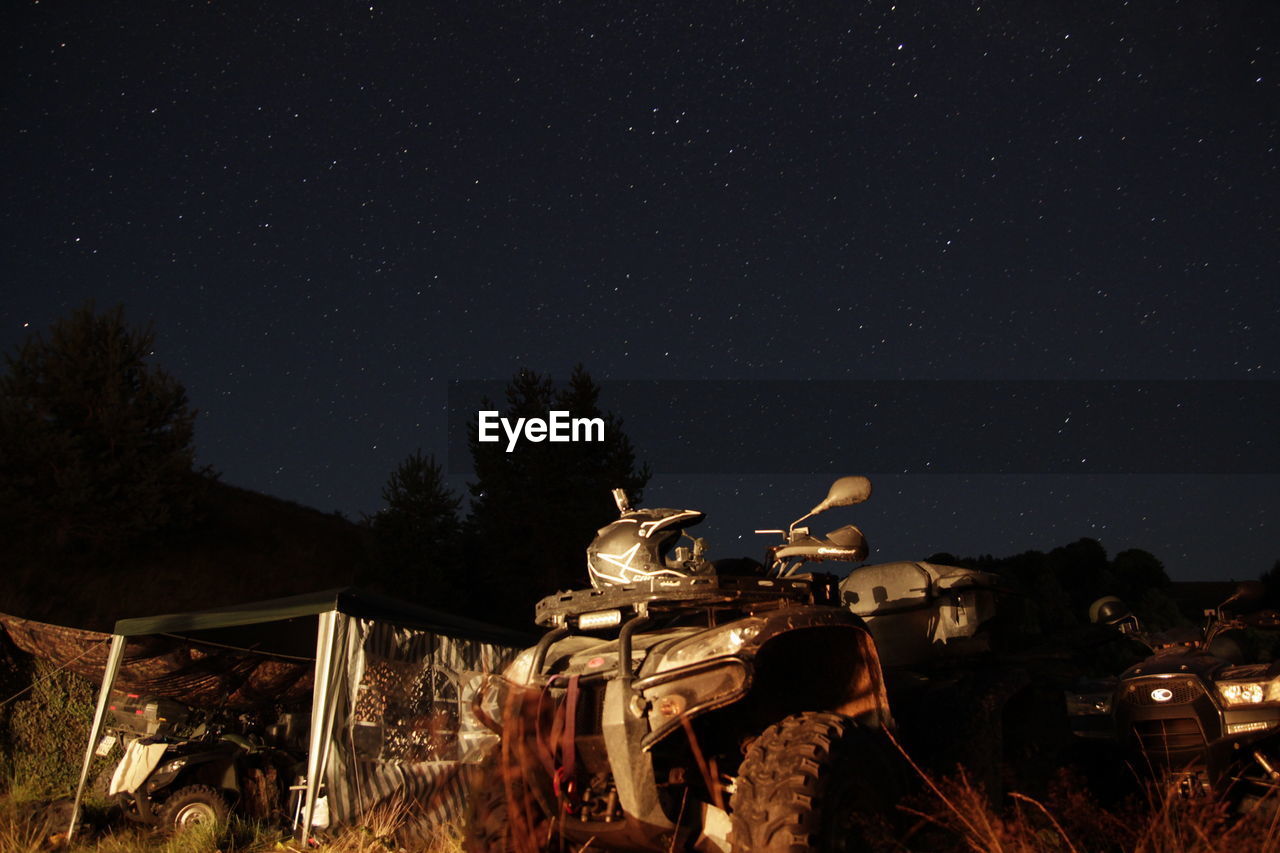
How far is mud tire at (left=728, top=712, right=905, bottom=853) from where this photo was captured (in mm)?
3887

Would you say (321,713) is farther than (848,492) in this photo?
Yes

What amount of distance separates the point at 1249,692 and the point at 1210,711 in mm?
249

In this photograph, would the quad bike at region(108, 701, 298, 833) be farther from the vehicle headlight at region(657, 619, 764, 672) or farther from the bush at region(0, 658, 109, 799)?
the vehicle headlight at region(657, 619, 764, 672)

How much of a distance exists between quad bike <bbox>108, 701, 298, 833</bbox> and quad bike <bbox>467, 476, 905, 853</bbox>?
5.59m

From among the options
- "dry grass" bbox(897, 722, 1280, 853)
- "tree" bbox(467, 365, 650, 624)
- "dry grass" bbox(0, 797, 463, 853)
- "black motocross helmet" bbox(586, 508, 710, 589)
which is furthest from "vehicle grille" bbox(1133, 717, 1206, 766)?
"tree" bbox(467, 365, 650, 624)

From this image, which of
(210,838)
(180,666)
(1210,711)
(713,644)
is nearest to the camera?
(713,644)

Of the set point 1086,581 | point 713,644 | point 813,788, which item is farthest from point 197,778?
point 1086,581

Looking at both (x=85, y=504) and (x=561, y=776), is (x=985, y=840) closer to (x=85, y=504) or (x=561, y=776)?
(x=561, y=776)

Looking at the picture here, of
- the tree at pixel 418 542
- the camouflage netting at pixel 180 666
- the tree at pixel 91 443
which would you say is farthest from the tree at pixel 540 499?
the camouflage netting at pixel 180 666

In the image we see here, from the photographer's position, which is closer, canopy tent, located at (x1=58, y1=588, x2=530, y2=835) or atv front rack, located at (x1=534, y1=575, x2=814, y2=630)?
atv front rack, located at (x1=534, y1=575, x2=814, y2=630)

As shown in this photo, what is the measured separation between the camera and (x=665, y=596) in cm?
462

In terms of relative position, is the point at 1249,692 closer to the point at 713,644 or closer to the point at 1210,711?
the point at 1210,711

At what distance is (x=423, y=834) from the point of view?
8.94 meters

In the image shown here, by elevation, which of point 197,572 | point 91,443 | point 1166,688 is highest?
point 91,443
